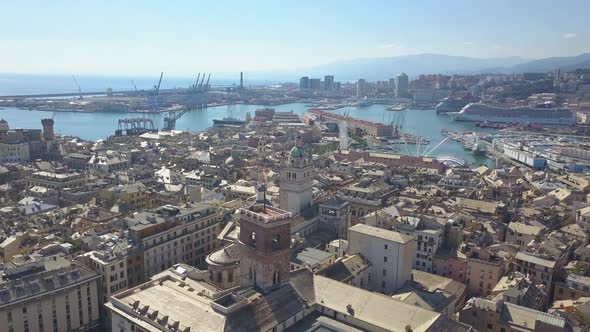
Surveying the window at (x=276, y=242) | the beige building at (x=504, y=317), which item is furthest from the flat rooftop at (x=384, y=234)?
the window at (x=276, y=242)

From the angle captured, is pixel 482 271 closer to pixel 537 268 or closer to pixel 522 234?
pixel 537 268

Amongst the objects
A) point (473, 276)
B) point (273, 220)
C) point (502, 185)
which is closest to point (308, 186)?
point (473, 276)

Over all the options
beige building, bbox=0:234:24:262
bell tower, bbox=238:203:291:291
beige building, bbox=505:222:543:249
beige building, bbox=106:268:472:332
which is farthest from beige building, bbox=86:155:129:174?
beige building, bbox=505:222:543:249

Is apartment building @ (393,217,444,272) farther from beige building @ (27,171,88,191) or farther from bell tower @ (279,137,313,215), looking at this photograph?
beige building @ (27,171,88,191)

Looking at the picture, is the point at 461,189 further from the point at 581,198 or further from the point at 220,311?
the point at 220,311

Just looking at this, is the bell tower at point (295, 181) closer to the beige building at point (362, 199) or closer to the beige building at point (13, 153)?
the beige building at point (362, 199)
